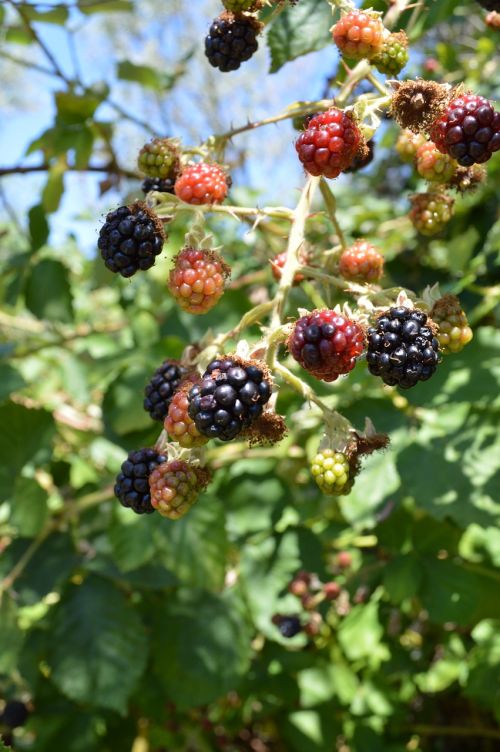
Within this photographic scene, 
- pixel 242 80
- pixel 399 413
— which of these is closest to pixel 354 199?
pixel 399 413

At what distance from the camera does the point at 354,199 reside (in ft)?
13.2

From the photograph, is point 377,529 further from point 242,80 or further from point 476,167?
point 242,80

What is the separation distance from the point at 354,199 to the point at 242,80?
10.9 m

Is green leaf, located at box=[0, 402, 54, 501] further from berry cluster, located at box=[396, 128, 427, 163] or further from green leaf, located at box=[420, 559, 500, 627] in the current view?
berry cluster, located at box=[396, 128, 427, 163]

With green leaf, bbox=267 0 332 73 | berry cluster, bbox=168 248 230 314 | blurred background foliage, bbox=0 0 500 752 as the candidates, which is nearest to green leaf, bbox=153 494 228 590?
blurred background foliage, bbox=0 0 500 752

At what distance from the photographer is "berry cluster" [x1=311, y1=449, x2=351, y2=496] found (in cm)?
103

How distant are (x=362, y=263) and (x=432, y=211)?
19 centimetres

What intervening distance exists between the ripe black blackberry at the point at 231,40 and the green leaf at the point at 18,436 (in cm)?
106

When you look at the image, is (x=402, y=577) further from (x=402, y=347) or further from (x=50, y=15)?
(x=50, y=15)

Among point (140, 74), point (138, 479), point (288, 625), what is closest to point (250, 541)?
point (288, 625)

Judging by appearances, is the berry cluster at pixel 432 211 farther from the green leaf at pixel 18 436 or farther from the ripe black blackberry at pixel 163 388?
the green leaf at pixel 18 436

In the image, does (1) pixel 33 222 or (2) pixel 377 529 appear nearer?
(2) pixel 377 529

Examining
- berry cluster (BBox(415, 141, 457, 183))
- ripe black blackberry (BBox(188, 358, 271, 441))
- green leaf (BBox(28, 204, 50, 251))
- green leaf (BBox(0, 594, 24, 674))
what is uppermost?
berry cluster (BBox(415, 141, 457, 183))

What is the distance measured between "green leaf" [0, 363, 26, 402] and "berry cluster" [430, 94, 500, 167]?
1268 mm
